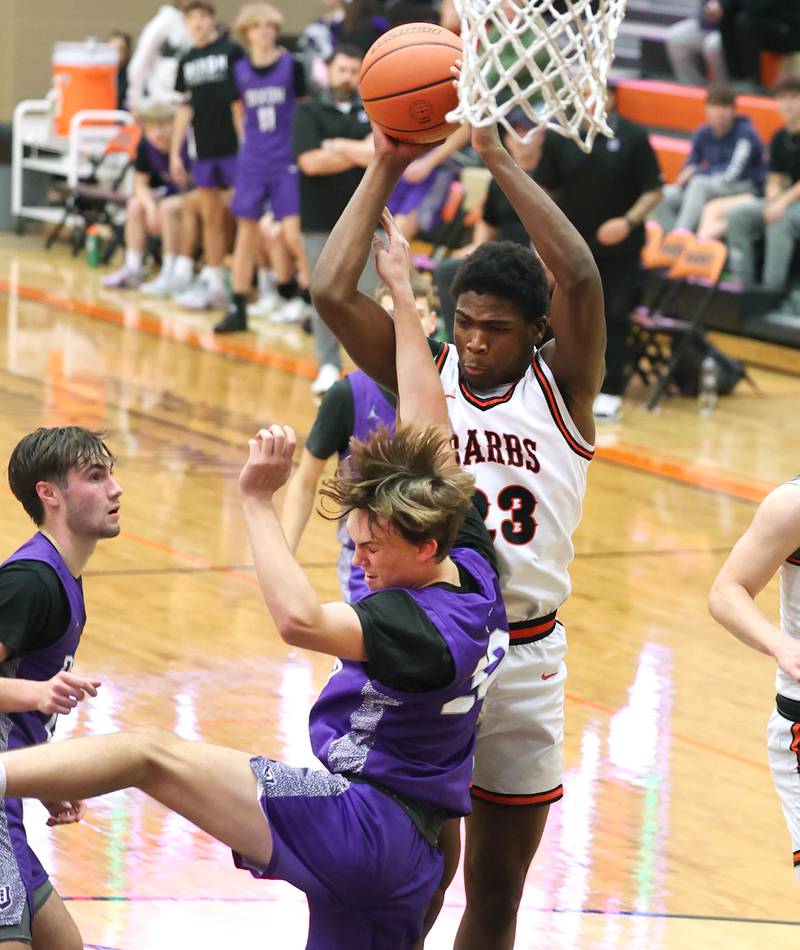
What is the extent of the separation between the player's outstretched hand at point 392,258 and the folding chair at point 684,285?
7914 mm

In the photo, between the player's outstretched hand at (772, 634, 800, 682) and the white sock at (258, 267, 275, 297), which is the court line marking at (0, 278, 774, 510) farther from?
the player's outstretched hand at (772, 634, 800, 682)

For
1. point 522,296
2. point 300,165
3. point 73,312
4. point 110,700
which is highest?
Result: point 522,296

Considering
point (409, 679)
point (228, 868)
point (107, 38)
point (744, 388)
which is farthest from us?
point (107, 38)

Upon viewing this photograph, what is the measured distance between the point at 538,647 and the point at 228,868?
151 centimetres

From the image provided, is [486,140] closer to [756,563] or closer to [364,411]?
[756,563]

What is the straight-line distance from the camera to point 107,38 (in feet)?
68.4

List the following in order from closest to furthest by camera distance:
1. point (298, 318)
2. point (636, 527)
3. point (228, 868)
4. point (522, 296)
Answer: point (522, 296) → point (228, 868) → point (636, 527) → point (298, 318)

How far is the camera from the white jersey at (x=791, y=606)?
3.67 meters

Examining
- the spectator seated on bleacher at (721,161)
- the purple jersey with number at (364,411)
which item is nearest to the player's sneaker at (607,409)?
the spectator seated on bleacher at (721,161)

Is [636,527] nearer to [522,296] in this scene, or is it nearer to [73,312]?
[522,296]

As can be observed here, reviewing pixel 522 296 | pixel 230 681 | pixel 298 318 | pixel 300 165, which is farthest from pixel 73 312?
pixel 522 296

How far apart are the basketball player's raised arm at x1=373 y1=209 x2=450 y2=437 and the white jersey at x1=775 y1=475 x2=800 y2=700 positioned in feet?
2.60

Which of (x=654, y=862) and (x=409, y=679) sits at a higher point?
(x=409, y=679)

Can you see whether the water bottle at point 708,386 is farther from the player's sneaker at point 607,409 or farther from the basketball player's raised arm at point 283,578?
the basketball player's raised arm at point 283,578
